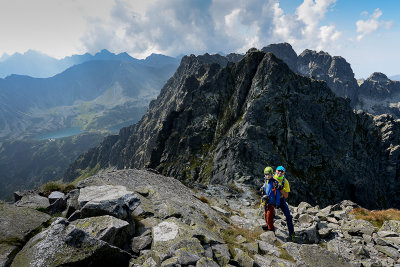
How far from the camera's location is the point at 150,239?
9430 mm

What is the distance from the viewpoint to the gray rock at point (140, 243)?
8.99 metres

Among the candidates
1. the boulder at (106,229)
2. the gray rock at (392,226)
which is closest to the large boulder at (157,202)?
the boulder at (106,229)

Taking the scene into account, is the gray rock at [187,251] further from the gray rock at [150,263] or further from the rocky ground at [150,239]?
the gray rock at [150,263]

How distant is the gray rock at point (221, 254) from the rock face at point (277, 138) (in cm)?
4079

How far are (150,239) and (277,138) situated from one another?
63834 mm

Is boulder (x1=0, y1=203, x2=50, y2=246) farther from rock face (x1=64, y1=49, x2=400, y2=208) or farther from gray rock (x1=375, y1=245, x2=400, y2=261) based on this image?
rock face (x1=64, y1=49, x2=400, y2=208)

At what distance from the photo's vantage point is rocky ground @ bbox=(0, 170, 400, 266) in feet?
24.1

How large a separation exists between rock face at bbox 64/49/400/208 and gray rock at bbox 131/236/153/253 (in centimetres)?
4112

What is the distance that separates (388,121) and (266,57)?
100 metres

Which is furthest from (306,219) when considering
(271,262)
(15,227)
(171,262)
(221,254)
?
(15,227)

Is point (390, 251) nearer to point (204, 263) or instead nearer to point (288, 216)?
point (288, 216)

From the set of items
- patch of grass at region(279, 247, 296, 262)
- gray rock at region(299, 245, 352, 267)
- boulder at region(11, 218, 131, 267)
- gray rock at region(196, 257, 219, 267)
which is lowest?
patch of grass at region(279, 247, 296, 262)

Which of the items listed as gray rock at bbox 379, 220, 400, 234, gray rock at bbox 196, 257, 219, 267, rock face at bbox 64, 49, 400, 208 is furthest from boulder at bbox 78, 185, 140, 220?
rock face at bbox 64, 49, 400, 208

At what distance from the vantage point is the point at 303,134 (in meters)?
69.9
